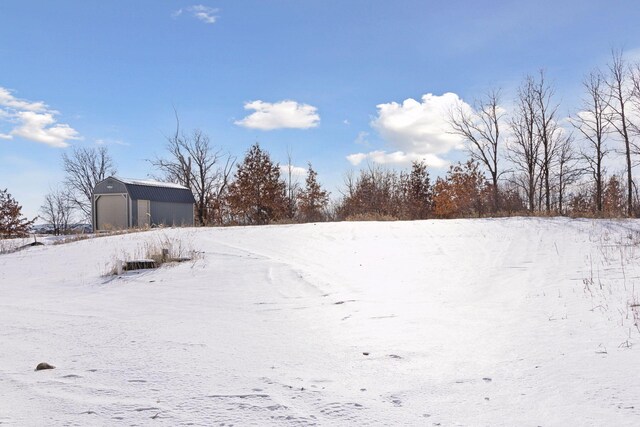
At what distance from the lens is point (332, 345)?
4316 mm

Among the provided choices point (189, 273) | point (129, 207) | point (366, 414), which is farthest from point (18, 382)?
point (129, 207)

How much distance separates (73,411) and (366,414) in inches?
68.4

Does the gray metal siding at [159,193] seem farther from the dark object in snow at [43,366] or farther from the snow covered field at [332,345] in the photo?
the dark object in snow at [43,366]

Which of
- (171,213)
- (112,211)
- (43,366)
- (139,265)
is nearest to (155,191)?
(171,213)

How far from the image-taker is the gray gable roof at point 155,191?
3012 cm

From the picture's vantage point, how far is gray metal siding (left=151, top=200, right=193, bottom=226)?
31450mm

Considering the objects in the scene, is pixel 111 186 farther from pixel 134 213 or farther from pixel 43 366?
pixel 43 366

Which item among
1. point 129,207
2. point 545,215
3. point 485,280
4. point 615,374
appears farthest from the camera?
point 129,207

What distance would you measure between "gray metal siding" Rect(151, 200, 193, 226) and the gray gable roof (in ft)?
0.96

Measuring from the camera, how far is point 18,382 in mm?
3312

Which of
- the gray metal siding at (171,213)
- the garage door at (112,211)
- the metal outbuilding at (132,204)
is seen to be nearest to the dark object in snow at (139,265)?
the metal outbuilding at (132,204)

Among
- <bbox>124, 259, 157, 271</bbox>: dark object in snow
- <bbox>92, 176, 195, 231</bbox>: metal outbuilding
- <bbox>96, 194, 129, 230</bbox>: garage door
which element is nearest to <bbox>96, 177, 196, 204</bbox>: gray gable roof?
<bbox>92, 176, 195, 231</bbox>: metal outbuilding

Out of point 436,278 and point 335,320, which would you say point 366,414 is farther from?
point 436,278

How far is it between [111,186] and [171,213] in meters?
4.23
